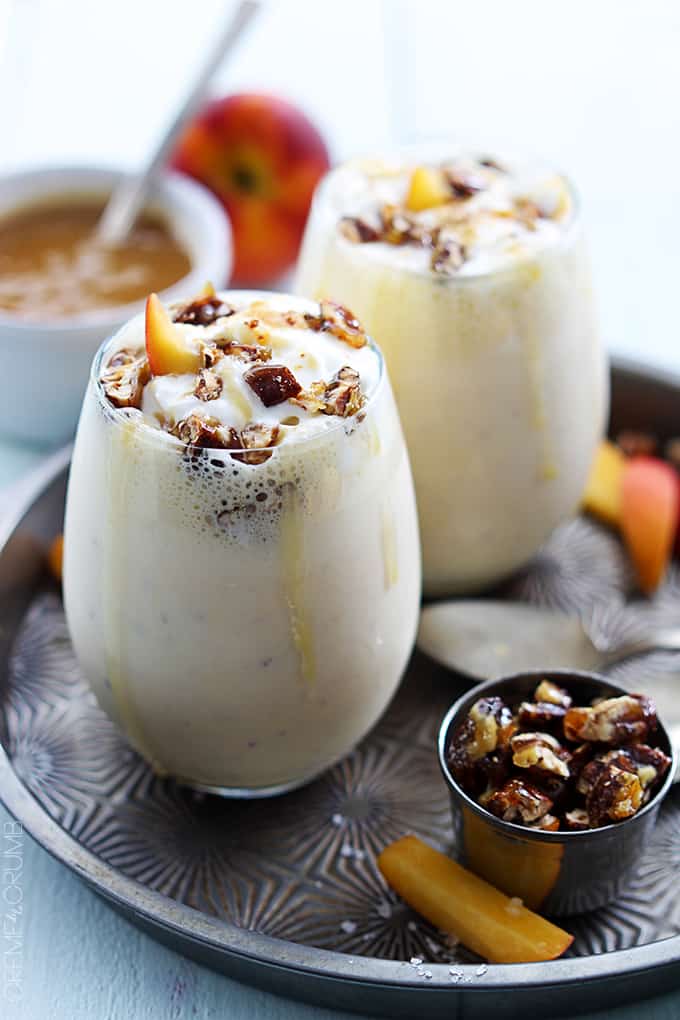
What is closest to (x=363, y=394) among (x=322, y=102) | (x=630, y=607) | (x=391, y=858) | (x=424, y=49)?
(x=391, y=858)

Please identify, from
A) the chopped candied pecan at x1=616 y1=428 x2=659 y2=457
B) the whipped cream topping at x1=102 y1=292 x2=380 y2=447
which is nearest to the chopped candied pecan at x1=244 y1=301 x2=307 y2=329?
the whipped cream topping at x1=102 y1=292 x2=380 y2=447

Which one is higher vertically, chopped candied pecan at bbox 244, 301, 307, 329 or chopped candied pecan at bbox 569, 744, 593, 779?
chopped candied pecan at bbox 244, 301, 307, 329

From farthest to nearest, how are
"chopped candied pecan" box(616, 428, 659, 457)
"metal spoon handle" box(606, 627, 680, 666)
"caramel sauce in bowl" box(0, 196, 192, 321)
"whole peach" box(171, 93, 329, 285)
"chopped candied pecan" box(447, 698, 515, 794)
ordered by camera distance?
"whole peach" box(171, 93, 329, 285)
"caramel sauce in bowl" box(0, 196, 192, 321)
"chopped candied pecan" box(616, 428, 659, 457)
"metal spoon handle" box(606, 627, 680, 666)
"chopped candied pecan" box(447, 698, 515, 794)

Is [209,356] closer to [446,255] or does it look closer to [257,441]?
[257,441]

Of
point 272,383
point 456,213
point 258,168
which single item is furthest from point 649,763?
point 258,168

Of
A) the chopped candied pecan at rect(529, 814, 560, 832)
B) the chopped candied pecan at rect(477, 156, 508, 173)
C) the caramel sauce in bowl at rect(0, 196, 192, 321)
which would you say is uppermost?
the chopped candied pecan at rect(477, 156, 508, 173)

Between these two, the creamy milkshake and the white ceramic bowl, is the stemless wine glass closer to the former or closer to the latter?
the creamy milkshake
